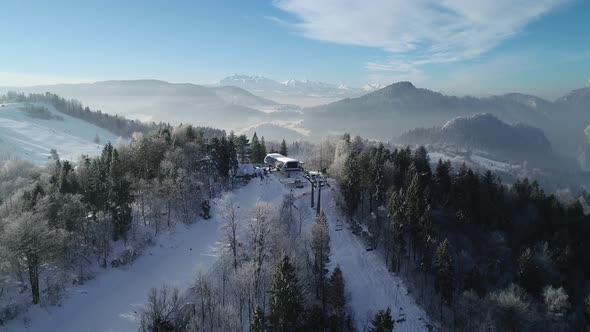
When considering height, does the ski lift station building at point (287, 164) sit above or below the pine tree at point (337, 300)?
above

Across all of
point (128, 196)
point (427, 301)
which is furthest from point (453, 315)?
point (128, 196)

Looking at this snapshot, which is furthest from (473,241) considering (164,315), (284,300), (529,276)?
(164,315)

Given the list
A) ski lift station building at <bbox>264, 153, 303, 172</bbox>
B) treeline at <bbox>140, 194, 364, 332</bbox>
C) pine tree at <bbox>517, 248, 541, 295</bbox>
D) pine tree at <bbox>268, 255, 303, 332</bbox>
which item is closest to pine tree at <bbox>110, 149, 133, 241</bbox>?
treeline at <bbox>140, 194, 364, 332</bbox>

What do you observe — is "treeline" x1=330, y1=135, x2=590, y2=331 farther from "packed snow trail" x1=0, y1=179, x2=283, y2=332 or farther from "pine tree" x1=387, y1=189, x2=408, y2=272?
"packed snow trail" x1=0, y1=179, x2=283, y2=332

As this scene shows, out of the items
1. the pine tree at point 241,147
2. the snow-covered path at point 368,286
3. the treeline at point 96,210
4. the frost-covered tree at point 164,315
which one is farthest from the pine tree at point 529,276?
the pine tree at point 241,147

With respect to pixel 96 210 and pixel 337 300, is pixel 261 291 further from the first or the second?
pixel 96 210

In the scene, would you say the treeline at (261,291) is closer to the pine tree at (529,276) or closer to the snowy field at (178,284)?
the snowy field at (178,284)
